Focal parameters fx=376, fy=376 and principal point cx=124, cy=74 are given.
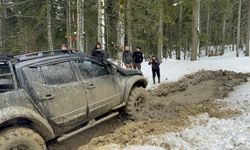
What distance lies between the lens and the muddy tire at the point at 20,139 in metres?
5.98

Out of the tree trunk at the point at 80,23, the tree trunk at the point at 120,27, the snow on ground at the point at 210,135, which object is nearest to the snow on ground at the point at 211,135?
the snow on ground at the point at 210,135

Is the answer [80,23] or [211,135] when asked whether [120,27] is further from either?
[211,135]

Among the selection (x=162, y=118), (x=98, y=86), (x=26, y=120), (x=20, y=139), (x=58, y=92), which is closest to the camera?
(x=20, y=139)

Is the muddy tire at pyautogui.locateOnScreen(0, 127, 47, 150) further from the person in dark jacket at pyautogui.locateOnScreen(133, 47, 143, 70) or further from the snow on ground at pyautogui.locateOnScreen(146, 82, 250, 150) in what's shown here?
the person in dark jacket at pyautogui.locateOnScreen(133, 47, 143, 70)

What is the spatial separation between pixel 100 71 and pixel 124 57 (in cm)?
930

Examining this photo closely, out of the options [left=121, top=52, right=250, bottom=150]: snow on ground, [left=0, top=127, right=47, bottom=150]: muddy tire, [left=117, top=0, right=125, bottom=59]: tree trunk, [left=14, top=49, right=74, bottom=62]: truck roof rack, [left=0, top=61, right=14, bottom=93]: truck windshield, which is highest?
[left=117, top=0, right=125, bottom=59]: tree trunk

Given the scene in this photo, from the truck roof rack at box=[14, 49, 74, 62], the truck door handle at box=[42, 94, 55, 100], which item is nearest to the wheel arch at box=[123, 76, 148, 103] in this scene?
the truck roof rack at box=[14, 49, 74, 62]

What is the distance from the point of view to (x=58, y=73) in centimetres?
723

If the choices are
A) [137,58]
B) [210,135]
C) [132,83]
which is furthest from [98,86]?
[137,58]

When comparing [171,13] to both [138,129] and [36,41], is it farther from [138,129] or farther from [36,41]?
[138,129]

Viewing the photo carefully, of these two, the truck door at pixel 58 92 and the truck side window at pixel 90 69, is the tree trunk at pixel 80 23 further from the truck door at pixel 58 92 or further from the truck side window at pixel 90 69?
the truck door at pixel 58 92

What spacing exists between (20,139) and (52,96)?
105cm

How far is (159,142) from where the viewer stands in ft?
22.7

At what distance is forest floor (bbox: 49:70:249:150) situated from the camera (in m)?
7.20
